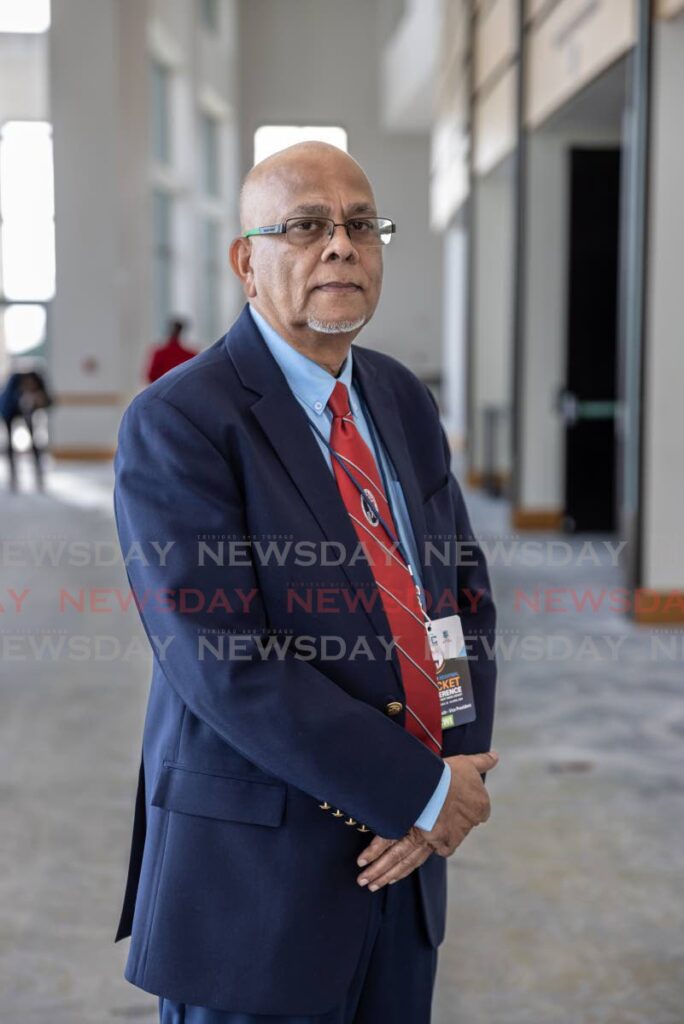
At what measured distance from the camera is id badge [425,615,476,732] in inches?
71.2

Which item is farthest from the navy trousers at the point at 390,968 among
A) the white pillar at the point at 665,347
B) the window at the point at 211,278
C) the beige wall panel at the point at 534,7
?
the window at the point at 211,278

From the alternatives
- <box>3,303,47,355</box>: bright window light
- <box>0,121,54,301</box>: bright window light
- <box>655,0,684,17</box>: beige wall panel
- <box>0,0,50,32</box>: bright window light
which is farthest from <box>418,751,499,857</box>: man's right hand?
<box>0,0,50,32</box>: bright window light

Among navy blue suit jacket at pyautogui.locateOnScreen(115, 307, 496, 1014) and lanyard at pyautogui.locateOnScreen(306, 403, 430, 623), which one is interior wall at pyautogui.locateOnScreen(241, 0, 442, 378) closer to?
lanyard at pyautogui.locateOnScreen(306, 403, 430, 623)

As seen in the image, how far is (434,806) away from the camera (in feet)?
5.37

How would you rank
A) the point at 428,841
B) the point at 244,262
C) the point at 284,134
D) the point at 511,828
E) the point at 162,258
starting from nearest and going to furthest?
the point at 428,841
the point at 244,262
the point at 511,828
the point at 162,258
the point at 284,134

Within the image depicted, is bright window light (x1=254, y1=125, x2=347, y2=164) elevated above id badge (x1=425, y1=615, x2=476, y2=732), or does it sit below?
above

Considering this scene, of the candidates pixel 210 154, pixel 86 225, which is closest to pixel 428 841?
pixel 86 225

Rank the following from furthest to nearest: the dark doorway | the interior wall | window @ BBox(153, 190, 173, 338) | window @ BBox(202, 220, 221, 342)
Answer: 1. the interior wall
2. window @ BBox(202, 220, 221, 342)
3. window @ BBox(153, 190, 173, 338)
4. the dark doorway

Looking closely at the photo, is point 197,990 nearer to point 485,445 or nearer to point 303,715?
point 303,715

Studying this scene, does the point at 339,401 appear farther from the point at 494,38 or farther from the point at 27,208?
the point at 27,208

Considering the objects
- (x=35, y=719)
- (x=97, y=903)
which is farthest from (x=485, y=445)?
(x=97, y=903)

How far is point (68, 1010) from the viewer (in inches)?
108

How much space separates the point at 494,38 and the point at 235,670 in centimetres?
984

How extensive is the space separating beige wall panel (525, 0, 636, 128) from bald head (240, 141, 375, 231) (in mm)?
5186
